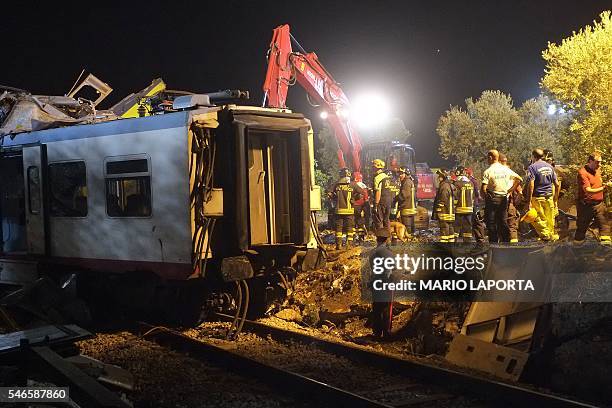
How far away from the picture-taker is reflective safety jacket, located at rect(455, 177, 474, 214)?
547 inches

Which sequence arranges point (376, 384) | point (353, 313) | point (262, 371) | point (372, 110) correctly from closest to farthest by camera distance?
point (376, 384) < point (262, 371) < point (353, 313) < point (372, 110)

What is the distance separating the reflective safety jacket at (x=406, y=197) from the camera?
1340 cm

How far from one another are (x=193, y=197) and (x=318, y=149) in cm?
4711

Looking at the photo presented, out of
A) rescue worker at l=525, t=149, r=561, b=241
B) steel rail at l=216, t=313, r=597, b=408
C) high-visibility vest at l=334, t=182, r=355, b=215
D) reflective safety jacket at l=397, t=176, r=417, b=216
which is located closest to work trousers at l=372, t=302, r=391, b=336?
steel rail at l=216, t=313, r=597, b=408

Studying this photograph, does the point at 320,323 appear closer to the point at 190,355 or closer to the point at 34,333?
the point at 190,355

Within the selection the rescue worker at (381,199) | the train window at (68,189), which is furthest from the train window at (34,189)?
the rescue worker at (381,199)

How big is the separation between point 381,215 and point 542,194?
160 inches

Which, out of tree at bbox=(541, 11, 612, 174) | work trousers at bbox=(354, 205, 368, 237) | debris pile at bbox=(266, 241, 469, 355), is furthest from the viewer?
work trousers at bbox=(354, 205, 368, 237)

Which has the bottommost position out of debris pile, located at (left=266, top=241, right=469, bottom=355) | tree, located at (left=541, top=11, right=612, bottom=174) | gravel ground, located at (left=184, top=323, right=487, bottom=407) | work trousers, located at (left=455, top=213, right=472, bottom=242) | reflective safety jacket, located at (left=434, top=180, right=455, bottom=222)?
gravel ground, located at (left=184, top=323, right=487, bottom=407)

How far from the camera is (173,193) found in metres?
7.73

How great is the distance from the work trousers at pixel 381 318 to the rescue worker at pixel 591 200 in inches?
157

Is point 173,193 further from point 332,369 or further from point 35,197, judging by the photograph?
point 35,197

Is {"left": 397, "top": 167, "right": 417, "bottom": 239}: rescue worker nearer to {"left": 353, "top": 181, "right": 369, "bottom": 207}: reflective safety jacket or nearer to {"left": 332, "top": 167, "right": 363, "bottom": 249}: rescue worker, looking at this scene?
{"left": 332, "top": 167, "right": 363, "bottom": 249}: rescue worker

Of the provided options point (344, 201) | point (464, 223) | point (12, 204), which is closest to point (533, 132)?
point (464, 223)
